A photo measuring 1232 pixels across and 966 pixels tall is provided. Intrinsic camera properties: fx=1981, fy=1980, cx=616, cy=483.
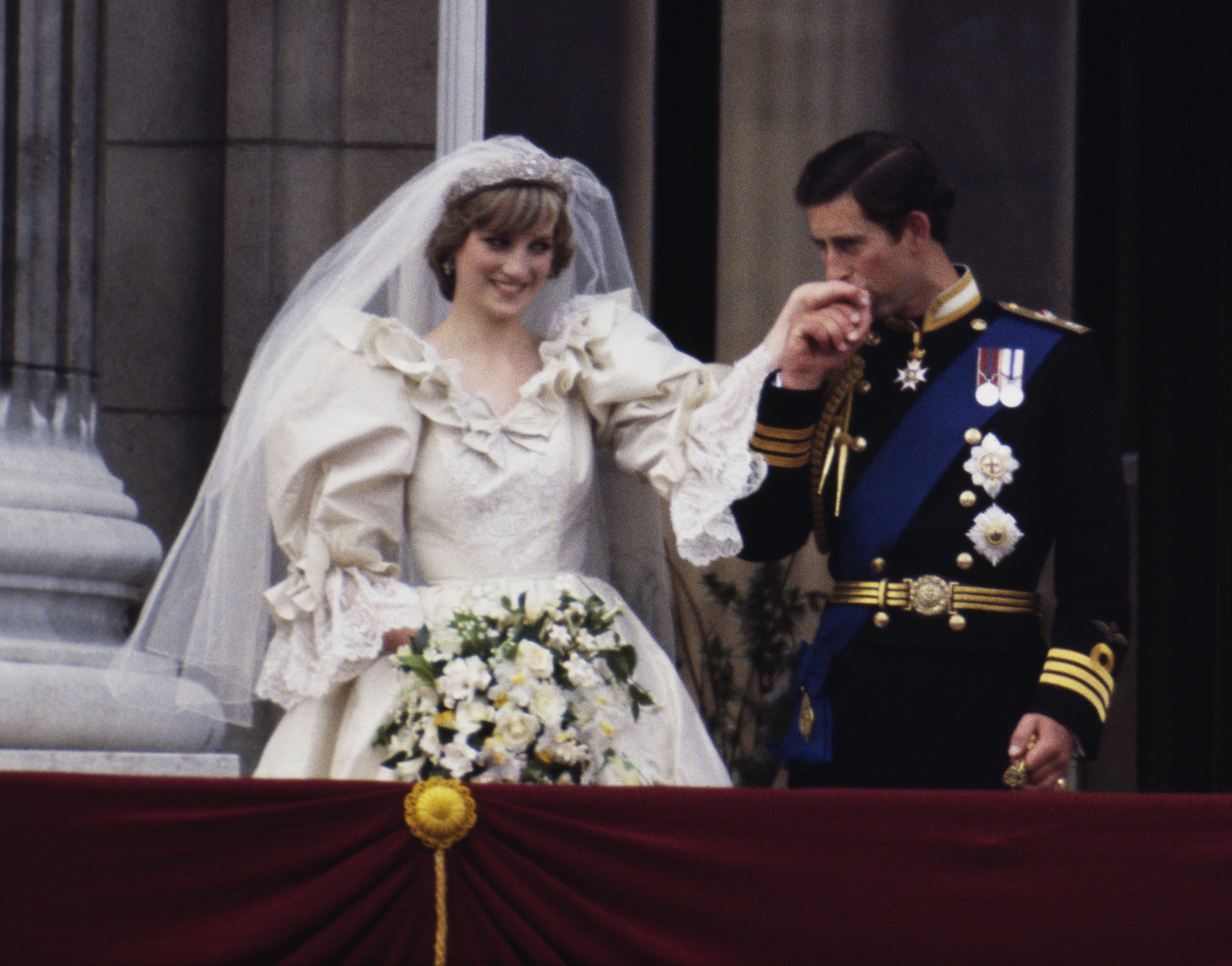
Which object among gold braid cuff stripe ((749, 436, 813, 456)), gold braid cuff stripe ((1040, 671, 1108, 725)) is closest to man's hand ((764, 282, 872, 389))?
gold braid cuff stripe ((749, 436, 813, 456))

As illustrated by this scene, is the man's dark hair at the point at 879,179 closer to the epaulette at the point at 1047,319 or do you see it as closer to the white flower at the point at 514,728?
the epaulette at the point at 1047,319

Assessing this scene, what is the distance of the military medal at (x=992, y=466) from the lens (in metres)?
3.37

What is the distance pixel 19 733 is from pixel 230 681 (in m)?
0.42

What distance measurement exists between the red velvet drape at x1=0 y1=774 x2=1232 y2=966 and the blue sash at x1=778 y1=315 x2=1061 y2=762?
667 millimetres

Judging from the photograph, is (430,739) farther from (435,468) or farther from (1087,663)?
(1087,663)

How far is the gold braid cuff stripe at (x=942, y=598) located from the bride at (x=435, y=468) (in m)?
0.28

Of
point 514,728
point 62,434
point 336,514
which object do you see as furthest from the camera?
point 62,434

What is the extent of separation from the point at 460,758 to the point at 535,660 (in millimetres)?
193

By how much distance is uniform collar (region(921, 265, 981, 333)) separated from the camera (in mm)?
3545

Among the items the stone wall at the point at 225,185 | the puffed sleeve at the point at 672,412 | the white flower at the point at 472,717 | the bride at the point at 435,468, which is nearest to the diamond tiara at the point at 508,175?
the bride at the point at 435,468

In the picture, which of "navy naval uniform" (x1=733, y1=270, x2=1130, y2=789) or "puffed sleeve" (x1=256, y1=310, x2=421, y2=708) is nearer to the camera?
"navy naval uniform" (x1=733, y1=270, x2=1130, y2=789)

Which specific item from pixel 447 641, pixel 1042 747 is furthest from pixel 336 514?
pixel 1042 747

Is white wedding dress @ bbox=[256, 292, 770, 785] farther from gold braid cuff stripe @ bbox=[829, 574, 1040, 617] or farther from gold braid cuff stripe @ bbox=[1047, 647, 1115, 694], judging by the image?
gold braid cuff stripe @ bbox=[1047, 647, 1115, 694]

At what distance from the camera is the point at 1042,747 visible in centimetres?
317
